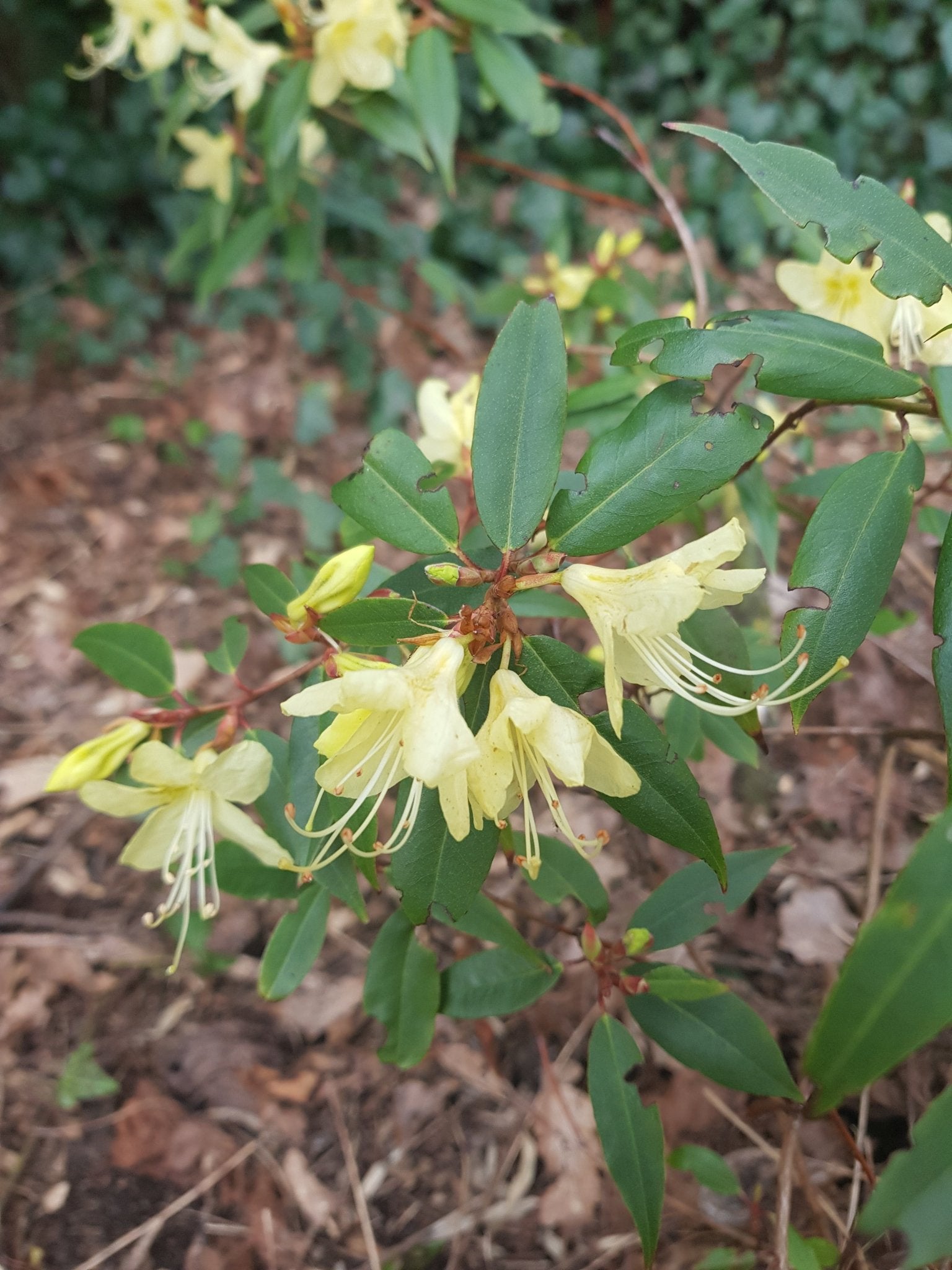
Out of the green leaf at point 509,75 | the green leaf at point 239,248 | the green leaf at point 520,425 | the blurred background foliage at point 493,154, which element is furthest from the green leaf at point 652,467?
the blurred background foliage at point 493,154

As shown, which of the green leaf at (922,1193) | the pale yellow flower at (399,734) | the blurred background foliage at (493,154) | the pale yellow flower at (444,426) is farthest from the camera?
the blurred background foliage at (493,154)

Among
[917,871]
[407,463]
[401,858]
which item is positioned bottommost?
[401,858]

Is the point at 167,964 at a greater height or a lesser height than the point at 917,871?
lesser

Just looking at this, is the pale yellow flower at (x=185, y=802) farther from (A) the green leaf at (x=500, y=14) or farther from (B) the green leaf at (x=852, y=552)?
(A) the green leaf at (x=500, y=14)

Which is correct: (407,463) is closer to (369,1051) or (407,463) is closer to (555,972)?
(555,972)

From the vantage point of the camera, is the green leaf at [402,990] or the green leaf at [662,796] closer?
the green leaf at [662,796]

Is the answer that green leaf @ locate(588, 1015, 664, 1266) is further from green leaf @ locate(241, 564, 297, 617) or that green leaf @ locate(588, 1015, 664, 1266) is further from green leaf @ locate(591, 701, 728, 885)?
green leaf @ locate(241, 564, 297, 617)

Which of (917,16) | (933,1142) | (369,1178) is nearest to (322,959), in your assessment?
(369,1178)

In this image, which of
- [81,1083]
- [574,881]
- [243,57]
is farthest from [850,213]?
[81,1083]
